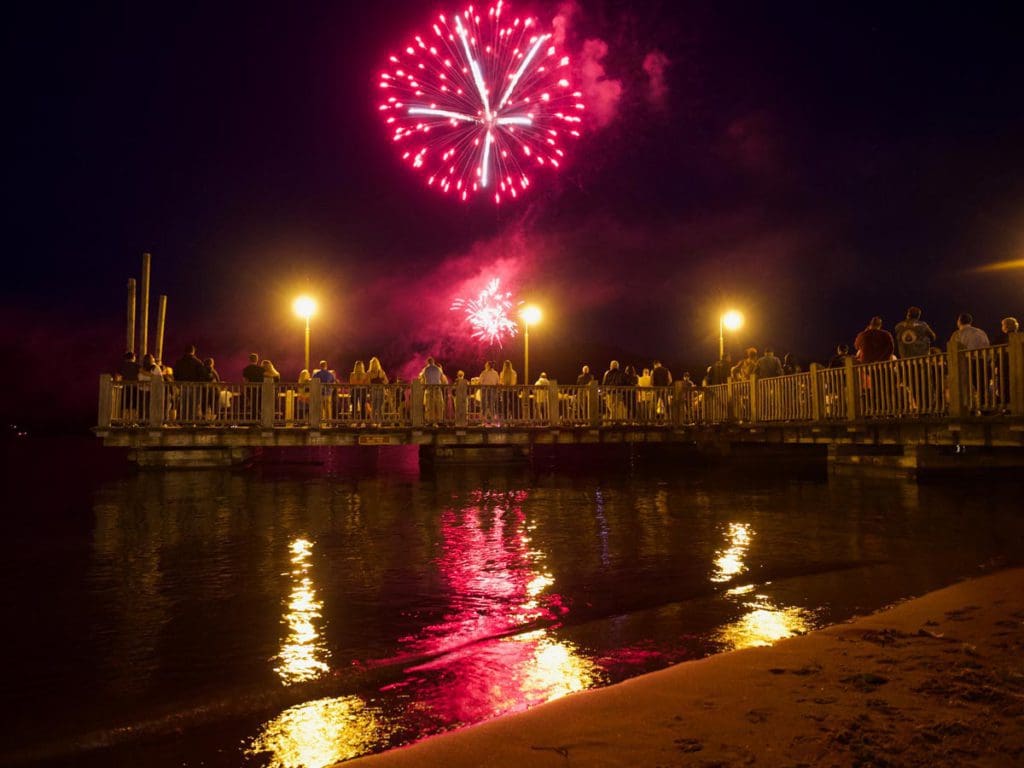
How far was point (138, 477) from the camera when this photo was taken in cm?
2053

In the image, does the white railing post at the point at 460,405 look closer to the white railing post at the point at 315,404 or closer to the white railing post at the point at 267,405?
the white railing post at the point at 315,404

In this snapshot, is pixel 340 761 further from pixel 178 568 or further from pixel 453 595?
pixel 178 568

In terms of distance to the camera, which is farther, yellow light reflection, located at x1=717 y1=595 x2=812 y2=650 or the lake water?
yellow light reflection, located at x1=717 y1=595 x2=812 y2=650

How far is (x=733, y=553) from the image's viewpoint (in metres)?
9.15

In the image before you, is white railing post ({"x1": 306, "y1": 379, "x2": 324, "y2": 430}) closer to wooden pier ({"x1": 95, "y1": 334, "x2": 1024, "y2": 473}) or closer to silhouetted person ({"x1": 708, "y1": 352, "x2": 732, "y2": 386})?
wooden pier ({"x1": 95, "y1": 334, "x2": 1024, "y2": 473})

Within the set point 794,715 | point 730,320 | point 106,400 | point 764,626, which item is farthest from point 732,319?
point 794,715

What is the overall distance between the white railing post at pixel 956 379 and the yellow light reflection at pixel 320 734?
44.9 feet

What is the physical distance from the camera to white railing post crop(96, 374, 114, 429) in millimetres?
19969

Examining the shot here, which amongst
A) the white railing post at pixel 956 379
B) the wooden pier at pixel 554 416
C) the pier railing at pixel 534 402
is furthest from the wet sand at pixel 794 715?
the pier railing at pixel 534 402

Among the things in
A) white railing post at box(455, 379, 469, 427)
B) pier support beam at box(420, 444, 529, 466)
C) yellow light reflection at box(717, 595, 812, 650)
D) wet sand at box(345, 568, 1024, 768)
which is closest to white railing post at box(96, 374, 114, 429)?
pier support beam at box(420, 444, 529, 466)

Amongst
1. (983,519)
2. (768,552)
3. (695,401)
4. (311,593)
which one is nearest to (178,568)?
(311,593)

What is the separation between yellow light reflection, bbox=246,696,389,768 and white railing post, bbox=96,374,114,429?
18.4 meters

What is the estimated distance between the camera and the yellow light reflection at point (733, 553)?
26.1 feet

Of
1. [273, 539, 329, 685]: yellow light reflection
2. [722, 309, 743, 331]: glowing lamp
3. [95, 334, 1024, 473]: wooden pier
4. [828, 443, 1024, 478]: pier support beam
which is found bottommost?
[273, 539, 329, 685]: yellow light reflection
